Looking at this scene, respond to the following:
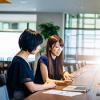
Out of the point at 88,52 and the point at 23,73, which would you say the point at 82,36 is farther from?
the point at 23,73

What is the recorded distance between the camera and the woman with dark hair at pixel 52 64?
3.56 m

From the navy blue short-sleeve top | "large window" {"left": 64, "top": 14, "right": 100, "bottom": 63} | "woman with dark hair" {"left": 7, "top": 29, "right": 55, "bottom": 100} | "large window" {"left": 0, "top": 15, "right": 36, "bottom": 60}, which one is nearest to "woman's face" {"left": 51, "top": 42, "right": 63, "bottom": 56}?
"woman with dark hair" {"left": 7, "top": 29, "right": 55, "bottom": 100}

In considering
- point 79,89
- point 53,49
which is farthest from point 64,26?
point 79,89

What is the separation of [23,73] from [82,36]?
11.4 m

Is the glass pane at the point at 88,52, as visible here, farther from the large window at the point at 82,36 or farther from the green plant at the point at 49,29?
the green plant at the point at 49,29

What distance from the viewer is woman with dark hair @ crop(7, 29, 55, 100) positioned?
8.70 feet

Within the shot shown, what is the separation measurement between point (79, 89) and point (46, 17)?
10551 millimetres

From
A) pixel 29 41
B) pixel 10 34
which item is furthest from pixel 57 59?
pixel 10 34

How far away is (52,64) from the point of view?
12.8 feet

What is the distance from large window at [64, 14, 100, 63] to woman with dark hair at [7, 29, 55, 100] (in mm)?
11005

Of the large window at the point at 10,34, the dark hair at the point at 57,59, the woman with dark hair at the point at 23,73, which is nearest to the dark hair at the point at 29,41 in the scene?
the woman with dark hair at the point at 23,73

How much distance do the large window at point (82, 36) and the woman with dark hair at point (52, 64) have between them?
31.5 ft

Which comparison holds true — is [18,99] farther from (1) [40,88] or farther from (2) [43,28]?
(2) [43,28]

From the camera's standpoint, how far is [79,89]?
9.68 feet
